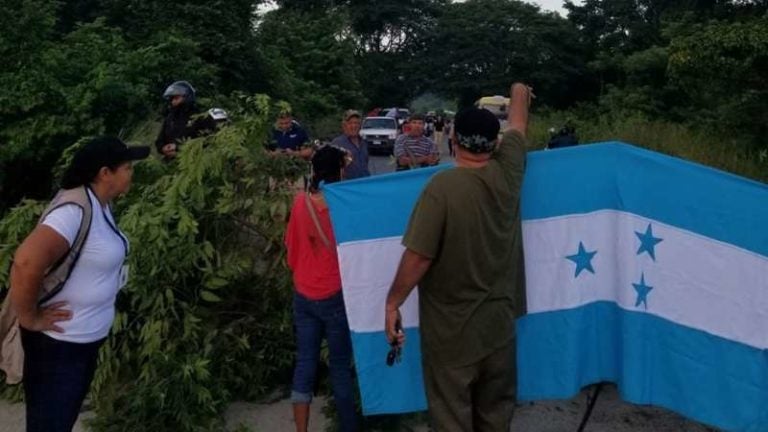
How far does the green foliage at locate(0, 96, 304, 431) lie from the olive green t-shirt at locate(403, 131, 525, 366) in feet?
5.52

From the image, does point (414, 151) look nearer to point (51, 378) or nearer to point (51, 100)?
point (51, 100)

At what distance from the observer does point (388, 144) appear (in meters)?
32.8

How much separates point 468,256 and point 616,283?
45.9 inches

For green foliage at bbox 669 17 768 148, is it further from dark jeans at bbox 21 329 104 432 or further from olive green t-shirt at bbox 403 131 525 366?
dark jeans at bbox 21 329 104 432

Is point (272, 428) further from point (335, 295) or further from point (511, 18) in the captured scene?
point (511, 18)

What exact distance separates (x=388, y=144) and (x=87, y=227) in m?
29.9

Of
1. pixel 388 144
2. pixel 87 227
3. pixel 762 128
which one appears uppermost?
pixel 87 227

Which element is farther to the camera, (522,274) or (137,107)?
(137,107)

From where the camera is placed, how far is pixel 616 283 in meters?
3.97

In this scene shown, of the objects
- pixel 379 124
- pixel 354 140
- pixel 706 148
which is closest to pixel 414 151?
pixel 354 140

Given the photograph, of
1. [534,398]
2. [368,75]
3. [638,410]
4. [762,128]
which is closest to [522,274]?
[534,398]

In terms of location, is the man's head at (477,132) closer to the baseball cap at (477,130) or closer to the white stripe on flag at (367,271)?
the baseball cap at (477,130)

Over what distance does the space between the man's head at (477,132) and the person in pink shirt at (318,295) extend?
3.23 feet

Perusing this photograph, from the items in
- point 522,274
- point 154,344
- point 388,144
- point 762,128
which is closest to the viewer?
point 522,274
